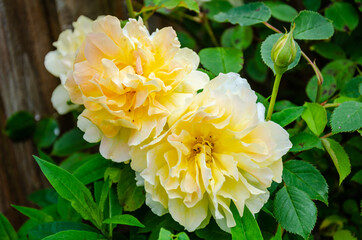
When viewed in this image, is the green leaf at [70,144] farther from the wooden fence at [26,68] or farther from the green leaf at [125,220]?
the green leaf at [125,220]

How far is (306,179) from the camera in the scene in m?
0.69

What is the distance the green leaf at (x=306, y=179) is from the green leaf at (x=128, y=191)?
0.26 metres

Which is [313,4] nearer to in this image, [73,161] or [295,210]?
[295,210]

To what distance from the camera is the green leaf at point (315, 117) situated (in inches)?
27.8

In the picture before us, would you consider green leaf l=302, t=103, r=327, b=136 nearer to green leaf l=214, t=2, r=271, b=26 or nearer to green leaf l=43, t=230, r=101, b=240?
green leaf l=214, t=2, r=271, b=26

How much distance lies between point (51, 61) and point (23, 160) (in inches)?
22.5

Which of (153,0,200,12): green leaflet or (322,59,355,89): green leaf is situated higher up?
(153,0,200,12): green leaflet

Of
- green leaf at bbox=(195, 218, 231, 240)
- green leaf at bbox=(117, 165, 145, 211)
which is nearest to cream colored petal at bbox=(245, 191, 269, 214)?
green leaf at bbox=(195, 218, 231, 240)

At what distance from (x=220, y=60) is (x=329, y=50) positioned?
0.36 metres

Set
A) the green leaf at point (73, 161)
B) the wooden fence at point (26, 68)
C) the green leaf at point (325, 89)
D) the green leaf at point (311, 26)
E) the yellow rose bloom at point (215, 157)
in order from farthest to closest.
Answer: the wooden fence at point (26, 68) → the green leaf at point (73, 161) → the green leaf at point (325, 89) → the green leaf at point (311, 26) → the yellow rose bloom at point (215, 157)

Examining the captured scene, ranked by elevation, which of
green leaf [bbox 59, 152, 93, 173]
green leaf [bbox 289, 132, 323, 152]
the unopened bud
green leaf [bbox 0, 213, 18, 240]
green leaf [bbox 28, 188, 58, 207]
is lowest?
green leaf [bbox 28, 188, 58, 207]

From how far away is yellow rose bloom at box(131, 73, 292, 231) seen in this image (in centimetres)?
57

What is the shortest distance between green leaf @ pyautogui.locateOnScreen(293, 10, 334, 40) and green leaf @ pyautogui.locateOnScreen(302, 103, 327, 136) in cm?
15

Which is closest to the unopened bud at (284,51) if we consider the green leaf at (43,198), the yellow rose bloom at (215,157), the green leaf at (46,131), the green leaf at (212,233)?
the yellow rose bloom at (215,157)
